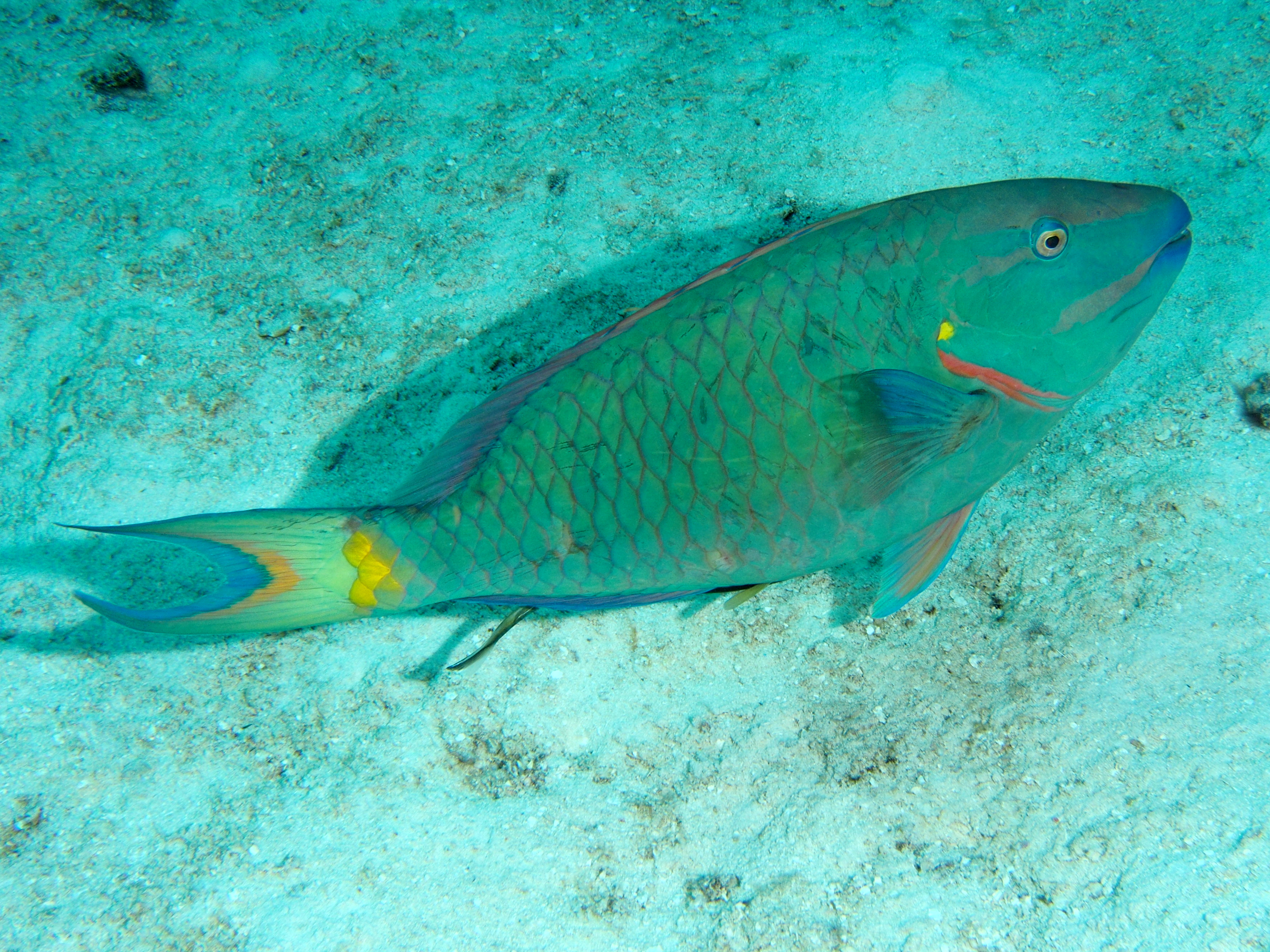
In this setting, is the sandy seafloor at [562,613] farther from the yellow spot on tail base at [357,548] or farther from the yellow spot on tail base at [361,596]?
the yellow spot on tail base at [357,548]

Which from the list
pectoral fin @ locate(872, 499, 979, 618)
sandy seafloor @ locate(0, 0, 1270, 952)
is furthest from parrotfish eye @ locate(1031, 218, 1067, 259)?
sandy seafloor @ locate(0, 0, 1270, 952)

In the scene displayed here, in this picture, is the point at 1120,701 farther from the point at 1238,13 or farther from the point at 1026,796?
the point at 1238,13

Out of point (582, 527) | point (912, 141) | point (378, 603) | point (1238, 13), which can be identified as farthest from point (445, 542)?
point (1238, 13)

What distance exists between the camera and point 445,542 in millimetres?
1851

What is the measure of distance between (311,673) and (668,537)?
1519 mm

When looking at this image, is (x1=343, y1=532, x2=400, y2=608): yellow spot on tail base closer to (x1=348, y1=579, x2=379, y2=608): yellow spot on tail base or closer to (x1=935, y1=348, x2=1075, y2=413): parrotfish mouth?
(x1=348, y1=579, x2=379, y2=608): yellow spot on tail base

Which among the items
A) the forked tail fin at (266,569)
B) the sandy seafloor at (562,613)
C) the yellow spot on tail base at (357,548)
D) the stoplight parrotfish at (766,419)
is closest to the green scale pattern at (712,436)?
the stoplight parrotfish at (766,419)

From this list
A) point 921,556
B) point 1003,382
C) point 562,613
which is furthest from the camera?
point 562,613

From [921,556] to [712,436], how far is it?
0.80m

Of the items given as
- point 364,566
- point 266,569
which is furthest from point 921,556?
point 266,569

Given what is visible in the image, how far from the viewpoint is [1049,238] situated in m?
1.72

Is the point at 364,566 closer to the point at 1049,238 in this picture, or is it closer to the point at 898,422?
the point at 898,422

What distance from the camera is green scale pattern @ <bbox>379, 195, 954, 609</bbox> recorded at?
1.68 metres

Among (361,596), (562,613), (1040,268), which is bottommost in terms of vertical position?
(562,613)
